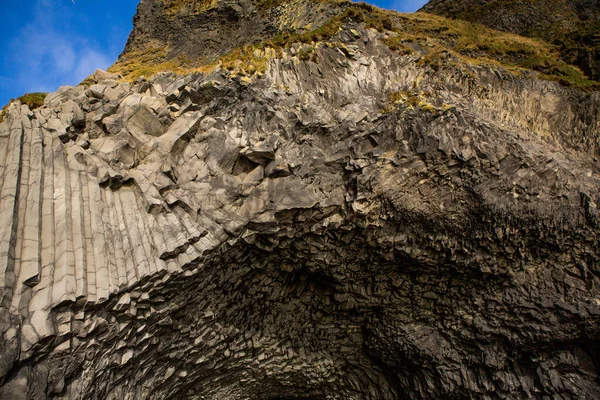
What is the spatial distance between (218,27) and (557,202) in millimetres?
16812

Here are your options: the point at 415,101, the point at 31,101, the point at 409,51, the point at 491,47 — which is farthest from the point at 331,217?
the point at 491,47

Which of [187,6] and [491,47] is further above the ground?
[187,6]

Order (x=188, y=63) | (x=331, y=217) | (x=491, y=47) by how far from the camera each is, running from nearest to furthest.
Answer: (x=331, y=217) < (x=188, y=63) < (x=491, y=47)

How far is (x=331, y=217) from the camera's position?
10500 millimetres

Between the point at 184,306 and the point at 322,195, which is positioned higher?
the point at 322,195

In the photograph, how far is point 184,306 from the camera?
938 cm

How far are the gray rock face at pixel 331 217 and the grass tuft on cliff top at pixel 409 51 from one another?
27.8 inches

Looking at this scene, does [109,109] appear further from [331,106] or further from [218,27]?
[218,27]

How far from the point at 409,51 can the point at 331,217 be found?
720cm

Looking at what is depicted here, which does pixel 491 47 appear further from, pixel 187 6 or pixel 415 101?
pixel 187 6

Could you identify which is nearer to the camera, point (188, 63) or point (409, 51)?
point (409, 51)

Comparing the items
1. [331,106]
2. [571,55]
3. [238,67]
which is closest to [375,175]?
[331,106]

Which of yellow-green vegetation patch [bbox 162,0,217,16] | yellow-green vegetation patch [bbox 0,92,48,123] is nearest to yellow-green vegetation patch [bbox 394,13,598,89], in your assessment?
yellow-green vegetation patch [bbox 162,0,217,16]

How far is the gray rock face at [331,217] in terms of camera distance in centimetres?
852
